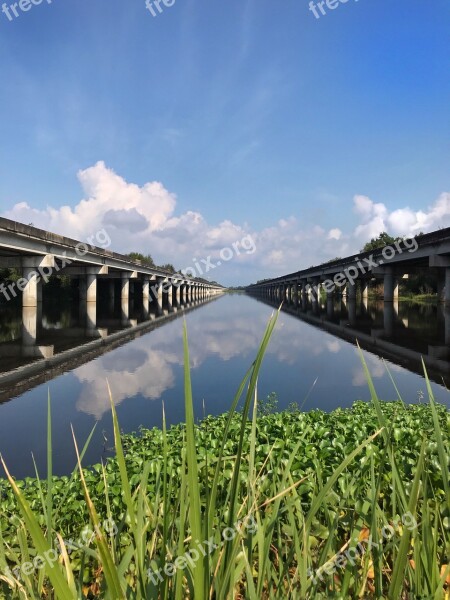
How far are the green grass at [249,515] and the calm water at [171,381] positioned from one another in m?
1.53

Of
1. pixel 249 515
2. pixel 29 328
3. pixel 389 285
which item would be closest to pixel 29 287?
pixel 29 328

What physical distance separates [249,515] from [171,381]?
9.84m

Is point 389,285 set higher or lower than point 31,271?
lower

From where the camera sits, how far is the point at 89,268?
130 ft

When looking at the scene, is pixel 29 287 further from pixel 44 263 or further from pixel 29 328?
pixel 29 328

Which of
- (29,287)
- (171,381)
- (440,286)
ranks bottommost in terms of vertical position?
(171,381)

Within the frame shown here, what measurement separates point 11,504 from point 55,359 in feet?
33.4

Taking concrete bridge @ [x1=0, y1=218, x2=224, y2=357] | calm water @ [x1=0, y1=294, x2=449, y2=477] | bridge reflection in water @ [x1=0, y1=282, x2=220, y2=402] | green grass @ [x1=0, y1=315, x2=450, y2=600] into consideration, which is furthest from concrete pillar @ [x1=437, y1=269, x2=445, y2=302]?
green grass @ [x1=0, y1=315, x2=450, y2=600]

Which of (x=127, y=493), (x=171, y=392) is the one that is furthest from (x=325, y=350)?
(x=127, y=493)

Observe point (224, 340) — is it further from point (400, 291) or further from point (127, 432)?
point (400, 291)

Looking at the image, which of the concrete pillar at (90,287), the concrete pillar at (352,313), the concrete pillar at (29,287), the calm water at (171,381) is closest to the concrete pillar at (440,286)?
the concrete pillar at (352,313)

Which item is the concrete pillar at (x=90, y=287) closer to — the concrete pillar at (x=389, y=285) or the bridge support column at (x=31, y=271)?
the bridge support column at (x=31, y=271)

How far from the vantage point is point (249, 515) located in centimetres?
137

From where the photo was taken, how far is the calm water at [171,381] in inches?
272
